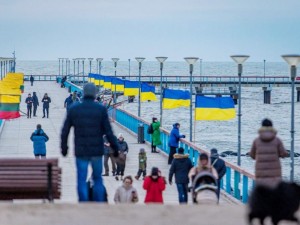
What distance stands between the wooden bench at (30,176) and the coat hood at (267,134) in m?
2.76

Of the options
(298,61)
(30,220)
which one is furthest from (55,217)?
(298,61)

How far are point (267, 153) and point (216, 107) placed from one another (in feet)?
54.3

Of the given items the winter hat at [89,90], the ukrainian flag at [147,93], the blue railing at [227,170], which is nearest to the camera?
the winter hat at [89,90]

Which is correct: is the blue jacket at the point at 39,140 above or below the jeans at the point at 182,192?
above

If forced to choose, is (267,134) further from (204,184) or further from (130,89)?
(130,89)

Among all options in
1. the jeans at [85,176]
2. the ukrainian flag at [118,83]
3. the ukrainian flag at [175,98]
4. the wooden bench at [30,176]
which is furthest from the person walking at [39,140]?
the ukrainian flag at [118,83]

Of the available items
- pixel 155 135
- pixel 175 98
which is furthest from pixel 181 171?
pixel 175 98

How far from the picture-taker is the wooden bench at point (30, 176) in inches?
512

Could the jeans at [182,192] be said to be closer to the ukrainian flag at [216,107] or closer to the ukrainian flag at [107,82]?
the ukrainian flag at [216,107]

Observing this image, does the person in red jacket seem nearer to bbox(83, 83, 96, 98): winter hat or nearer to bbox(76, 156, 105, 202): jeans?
bbox(76, 156, 105, 202): jeans

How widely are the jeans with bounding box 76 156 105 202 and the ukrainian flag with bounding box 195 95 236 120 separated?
53.1 ft

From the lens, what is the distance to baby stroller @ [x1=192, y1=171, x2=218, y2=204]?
12.8 metres

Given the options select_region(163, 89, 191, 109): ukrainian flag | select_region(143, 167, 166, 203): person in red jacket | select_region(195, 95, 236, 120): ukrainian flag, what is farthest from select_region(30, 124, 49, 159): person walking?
select_region(143, 167, 166, 203): person in red jacket

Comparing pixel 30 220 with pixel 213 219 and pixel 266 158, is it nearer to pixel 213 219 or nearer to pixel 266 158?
pixel 213 219
